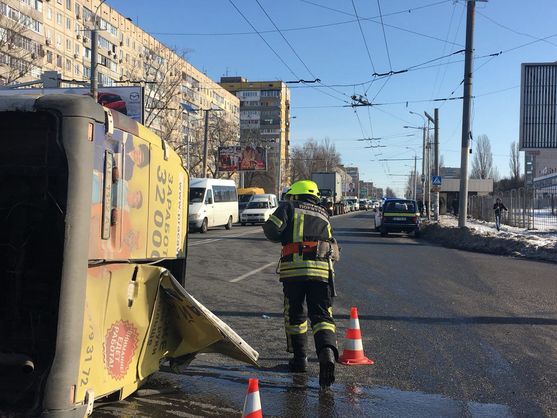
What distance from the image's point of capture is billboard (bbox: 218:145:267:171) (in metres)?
59.9


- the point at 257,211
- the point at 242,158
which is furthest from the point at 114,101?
the point at 242,158

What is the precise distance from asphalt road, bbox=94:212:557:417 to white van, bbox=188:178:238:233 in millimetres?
13769

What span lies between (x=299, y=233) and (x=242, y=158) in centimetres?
5611

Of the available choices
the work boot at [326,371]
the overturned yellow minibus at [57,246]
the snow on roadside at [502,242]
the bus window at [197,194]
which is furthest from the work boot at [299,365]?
the bus window at [197,194]

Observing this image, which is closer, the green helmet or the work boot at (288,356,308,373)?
the work boot at (288,356,308,373)

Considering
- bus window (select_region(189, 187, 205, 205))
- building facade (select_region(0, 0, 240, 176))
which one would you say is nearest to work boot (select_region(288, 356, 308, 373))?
bus window (select_region(189, 187, 205, 205))

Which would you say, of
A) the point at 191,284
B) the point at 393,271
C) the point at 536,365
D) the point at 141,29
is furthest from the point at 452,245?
the point at 141,29

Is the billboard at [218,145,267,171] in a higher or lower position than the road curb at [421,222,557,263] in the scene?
higher

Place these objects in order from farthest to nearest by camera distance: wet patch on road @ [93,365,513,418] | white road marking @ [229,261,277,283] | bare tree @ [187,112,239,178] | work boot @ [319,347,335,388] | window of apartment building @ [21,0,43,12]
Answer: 1. bare tree @ [187,112,239,178]
2. window of apartment building @ [21,0,43,12]
3. white road marking @ [229,261,277,283]
4. work boot @ [319,347,335,388]
5. wet patch on road @ [93,365,513,418]

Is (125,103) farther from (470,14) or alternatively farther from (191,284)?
(191,284)

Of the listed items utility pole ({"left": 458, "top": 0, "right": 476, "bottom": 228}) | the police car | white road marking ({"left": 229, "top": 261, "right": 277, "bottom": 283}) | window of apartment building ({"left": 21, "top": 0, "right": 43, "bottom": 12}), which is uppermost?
window of apartment building ({"left": 21, "top": 0, "right": 43, "bottom": 12})

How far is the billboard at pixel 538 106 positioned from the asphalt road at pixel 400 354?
5136 centimetres

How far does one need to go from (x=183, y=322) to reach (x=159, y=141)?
4.98 ft

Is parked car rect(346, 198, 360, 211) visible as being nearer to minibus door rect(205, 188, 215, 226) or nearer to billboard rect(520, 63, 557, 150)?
billboard rect(520, 63, 557, 150)
